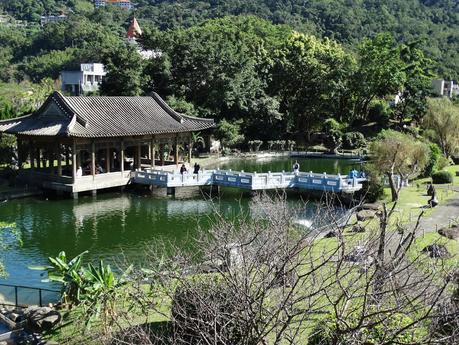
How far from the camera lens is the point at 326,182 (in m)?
30.7

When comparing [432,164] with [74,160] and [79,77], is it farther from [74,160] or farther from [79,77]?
[79,77]

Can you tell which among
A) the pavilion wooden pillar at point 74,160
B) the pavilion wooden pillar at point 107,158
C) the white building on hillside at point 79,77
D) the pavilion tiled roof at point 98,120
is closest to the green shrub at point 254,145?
the pavilion tiled roof at point 98,120

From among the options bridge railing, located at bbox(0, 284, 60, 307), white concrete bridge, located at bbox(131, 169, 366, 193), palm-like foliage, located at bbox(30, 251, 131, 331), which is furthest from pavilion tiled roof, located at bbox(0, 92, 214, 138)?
palm-like foliage, located at bbox(30, 251, 131, 331)

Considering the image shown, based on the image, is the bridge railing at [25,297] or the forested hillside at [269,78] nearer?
the bridge railing at [25,297]

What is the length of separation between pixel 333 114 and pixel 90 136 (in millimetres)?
32566

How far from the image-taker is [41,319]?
13016 mm

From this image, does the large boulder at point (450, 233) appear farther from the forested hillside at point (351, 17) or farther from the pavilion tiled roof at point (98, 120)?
the forested hillside at point (351, 17)

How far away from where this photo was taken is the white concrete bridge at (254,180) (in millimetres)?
30219

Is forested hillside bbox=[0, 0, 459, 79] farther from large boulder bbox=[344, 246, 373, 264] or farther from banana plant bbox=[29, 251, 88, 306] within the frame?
large boulder bbox=[344, 246, 373, 264]

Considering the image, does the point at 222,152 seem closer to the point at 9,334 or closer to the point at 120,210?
the point at 120,210

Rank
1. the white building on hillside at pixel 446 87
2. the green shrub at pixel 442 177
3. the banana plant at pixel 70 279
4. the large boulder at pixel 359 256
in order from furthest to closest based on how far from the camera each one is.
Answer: the white building on hillside at pixel 446 87
the green shrub at pixel 442 177
the banana plant at pixel 70 279
the large boulder at pixel 359 256

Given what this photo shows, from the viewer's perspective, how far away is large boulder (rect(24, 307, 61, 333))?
1298cm

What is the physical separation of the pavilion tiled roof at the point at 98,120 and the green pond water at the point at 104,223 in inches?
137

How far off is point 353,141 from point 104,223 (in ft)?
105
